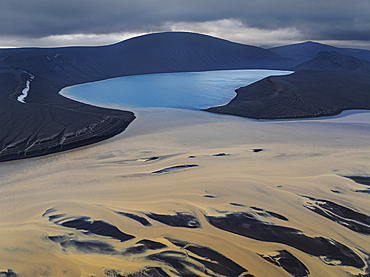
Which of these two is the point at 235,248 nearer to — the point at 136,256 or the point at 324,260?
the point at 324,260

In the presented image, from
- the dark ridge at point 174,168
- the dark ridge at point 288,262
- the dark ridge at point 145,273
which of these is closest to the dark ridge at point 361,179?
the dark ridge at point 288,262

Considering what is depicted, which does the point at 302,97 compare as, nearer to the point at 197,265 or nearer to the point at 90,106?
the point at 90,106

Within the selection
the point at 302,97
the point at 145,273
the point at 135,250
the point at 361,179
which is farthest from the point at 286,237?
the point at 302,97

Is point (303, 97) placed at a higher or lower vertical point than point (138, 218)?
higher

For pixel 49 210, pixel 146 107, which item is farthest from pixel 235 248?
pixel 146 107

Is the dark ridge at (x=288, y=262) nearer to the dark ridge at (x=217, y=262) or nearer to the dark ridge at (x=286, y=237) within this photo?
the dark ridge at (x=286, y=237)

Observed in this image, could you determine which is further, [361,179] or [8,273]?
[361,179]
